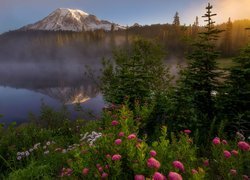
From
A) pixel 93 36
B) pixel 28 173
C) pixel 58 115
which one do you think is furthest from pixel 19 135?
pixel 93 36

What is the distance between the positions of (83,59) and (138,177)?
188630mm

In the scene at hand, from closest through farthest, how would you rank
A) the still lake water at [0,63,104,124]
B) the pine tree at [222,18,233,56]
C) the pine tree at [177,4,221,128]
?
the pine tree at [177,4,221,128], the still lake water at [0,63,104,124], the pine tree at [222,18,233,56]

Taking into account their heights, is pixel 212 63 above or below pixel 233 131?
above

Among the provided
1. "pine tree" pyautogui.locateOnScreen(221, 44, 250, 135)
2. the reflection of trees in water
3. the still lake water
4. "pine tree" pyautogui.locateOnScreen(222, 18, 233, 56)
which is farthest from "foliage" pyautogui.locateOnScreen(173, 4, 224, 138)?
"pine tree" pyautogui.locateOnScreen(222, 18, 233, 56)

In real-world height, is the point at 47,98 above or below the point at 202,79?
below

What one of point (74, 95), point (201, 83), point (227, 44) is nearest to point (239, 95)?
point (201, 83)

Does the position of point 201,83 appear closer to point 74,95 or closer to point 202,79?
point 202,79

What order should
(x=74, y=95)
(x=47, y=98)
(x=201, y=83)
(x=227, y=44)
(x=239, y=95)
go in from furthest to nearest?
(x=74, y=95), (x=227, y=44), (x=47, y=98), (x=201, y=83), (x=239, y=95)

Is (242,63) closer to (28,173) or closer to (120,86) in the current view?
(120,86)

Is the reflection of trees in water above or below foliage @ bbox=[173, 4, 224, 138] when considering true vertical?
below

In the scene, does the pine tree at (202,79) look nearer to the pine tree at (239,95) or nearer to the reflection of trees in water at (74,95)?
the pine tree at (239,95)

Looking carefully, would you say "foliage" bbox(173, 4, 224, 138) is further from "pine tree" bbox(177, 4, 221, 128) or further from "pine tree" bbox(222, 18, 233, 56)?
"pine tree" bbox(222, 18, 233, 56)

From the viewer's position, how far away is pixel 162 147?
323 cm

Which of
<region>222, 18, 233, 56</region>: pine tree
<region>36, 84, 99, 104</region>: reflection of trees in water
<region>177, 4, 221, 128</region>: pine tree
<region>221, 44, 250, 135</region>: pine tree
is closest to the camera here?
<region>221, 44, 250, 135</region>: pine tree
